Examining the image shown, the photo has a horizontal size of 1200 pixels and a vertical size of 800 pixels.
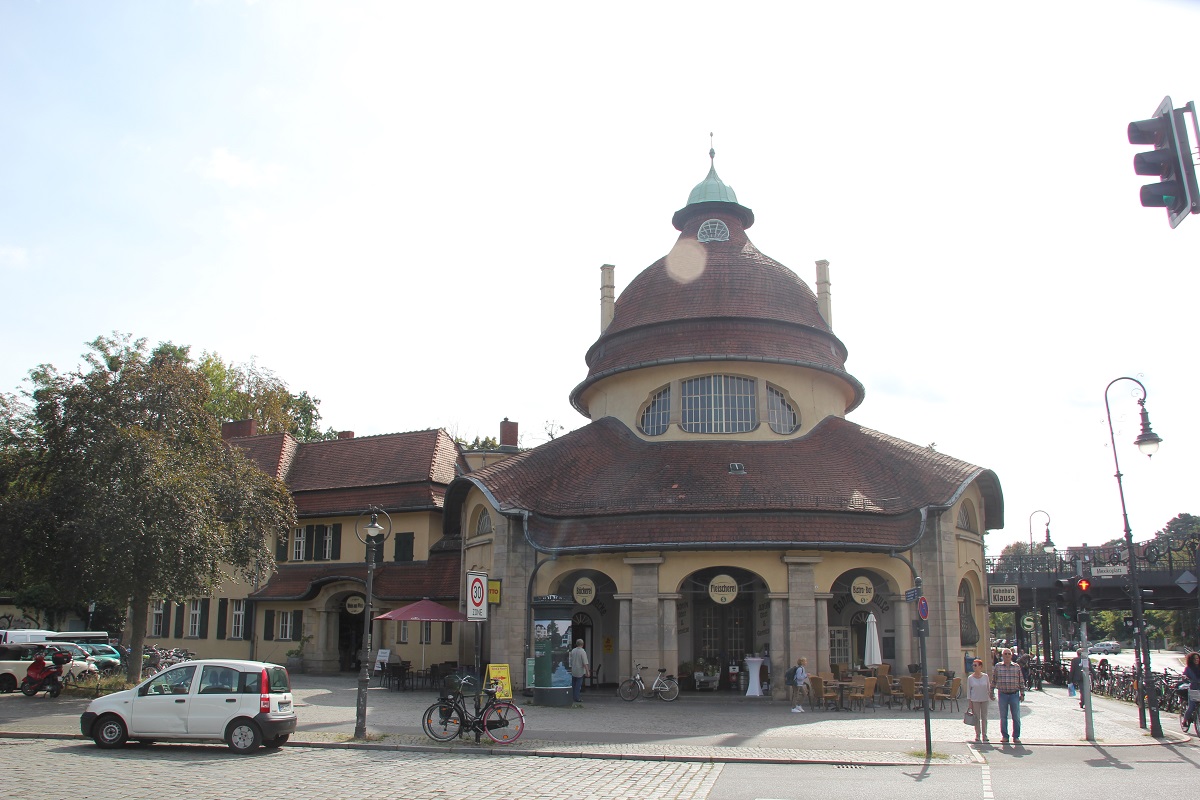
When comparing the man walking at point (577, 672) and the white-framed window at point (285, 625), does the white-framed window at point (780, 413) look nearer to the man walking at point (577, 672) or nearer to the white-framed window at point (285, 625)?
the man walking at point (577, 672)

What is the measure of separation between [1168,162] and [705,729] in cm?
1453

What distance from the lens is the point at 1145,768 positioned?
15062mm

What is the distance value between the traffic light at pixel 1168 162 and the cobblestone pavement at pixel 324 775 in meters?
8.34

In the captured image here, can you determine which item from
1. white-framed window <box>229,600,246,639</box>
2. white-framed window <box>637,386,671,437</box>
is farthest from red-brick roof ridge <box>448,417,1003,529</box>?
white-framed window <box>229,600,246,639</box>

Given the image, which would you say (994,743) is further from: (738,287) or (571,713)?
(738,287)

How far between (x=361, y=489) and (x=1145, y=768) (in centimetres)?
3087

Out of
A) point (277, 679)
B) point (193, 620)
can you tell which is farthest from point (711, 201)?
point (193, 620)

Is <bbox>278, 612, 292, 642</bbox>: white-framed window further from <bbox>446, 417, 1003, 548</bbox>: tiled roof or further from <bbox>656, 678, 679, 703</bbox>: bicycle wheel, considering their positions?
<bbox>656, 678, 679, 703</bbox>: bicycle wheel

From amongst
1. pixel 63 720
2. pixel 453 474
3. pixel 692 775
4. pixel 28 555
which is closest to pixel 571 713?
pixel 692 775

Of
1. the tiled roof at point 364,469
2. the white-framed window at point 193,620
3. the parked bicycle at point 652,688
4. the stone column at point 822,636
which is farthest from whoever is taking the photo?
the white-framed window at point 193,620

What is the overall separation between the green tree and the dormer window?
1794 centimetres

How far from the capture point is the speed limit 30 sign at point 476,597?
21078 millimetres

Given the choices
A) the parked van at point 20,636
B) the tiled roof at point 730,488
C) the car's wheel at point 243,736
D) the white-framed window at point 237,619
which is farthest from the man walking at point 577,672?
the parked van at point 20,636

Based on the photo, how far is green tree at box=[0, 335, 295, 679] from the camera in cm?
2397
